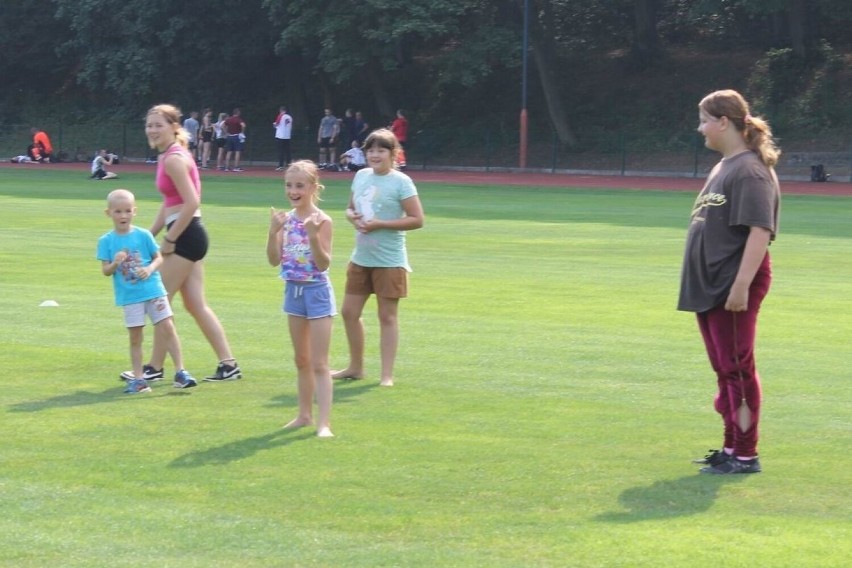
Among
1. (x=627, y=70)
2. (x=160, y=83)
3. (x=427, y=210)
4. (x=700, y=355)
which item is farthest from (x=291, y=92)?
(x=700, y=355)

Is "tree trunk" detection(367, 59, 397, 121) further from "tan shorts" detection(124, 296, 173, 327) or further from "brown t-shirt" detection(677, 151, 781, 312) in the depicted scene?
"brown t-shirt" detection(677, 151, 781, 312)

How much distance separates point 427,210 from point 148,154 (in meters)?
29.6

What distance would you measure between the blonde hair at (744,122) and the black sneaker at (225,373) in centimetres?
410

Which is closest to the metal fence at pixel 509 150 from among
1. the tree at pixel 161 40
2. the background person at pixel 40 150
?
the background person at pixel 40 150

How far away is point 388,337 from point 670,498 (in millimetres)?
3383

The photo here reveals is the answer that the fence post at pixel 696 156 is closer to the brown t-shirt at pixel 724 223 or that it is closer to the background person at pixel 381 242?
the background person at pixel 381 242

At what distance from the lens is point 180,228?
9.48m

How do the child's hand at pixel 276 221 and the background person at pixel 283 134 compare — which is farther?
the background person at pixel 283 134

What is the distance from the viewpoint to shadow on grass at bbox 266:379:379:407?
903 centimetres

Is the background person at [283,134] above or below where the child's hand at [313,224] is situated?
below

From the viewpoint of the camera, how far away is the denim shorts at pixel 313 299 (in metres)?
8.01

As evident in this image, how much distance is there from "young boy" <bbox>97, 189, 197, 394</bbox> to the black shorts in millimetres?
186

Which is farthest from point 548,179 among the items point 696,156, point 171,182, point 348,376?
point 171,182

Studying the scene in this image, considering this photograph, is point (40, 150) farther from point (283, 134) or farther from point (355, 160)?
point (355, 160)
